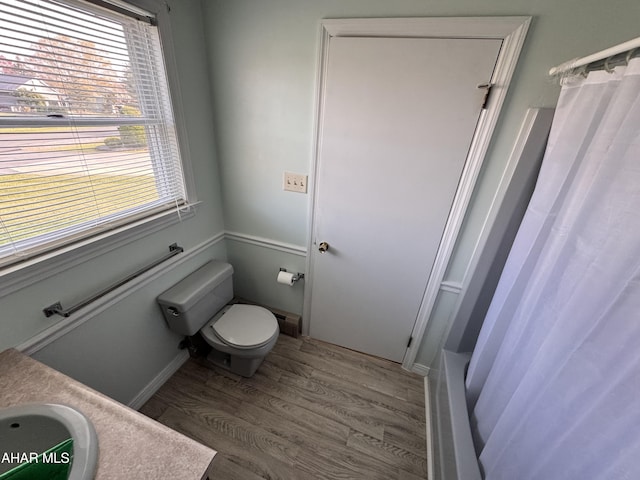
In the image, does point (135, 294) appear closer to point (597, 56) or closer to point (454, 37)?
point (454, 37)

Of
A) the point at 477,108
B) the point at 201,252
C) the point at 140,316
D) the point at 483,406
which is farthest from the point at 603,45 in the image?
the point at 140,316

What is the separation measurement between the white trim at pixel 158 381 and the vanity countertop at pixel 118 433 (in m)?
0.83

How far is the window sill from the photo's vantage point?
2.89 ft

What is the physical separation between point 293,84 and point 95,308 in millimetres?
1480

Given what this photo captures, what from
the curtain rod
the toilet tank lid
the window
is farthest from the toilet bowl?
the curtain rod

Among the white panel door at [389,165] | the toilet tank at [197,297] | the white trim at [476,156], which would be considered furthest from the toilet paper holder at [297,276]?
the white trim at [476,156]

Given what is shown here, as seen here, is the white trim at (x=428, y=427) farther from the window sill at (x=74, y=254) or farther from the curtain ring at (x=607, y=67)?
the window sill at (x=74, y=254)

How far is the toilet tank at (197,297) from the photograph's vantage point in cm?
147

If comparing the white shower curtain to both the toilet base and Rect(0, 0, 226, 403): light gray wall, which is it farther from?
Rect(0, 0, 226, 403): light gray wall

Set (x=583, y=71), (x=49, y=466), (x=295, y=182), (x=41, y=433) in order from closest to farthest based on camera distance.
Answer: (x=49, y=466) → (x=41, y=433) → (x=583, y=71) → (x=295, y=182)

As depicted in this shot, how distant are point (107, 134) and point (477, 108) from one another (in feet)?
5.47

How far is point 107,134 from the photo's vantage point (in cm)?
112

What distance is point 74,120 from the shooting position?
0.98m

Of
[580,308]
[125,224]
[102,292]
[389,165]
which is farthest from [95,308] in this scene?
[580,308]
